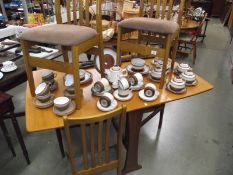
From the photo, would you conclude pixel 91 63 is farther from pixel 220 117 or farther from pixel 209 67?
pixel 209 67

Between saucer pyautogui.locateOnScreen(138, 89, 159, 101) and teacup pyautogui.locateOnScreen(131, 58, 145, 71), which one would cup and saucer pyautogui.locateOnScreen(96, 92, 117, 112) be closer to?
saucer pyautogui.locateOnScreen(138, 89, 159, 101)

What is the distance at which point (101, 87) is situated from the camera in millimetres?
1412

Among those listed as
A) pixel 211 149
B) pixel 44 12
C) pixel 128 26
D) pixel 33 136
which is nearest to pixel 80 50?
pixel 128 26

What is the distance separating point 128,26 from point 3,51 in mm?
1429

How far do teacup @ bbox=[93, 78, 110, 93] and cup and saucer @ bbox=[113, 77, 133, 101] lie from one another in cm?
8

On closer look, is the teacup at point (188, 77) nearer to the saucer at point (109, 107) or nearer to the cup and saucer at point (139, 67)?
the cup and saucer at point (139, 67)

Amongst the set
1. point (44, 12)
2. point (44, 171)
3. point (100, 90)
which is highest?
point (44, 12)

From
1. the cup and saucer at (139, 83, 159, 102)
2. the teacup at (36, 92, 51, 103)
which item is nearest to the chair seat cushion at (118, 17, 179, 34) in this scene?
the cup and saucer at (139, 83, 159, 102)

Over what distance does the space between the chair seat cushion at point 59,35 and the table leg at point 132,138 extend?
1.93 feet

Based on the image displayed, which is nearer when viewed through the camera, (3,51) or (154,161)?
(154,161)

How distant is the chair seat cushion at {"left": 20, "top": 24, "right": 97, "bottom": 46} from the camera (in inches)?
45.4

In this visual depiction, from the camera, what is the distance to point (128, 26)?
1495 mm

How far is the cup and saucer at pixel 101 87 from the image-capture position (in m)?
1.41

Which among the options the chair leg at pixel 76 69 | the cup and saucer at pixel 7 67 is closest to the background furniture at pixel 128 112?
the chair leg at pixel 76 69
